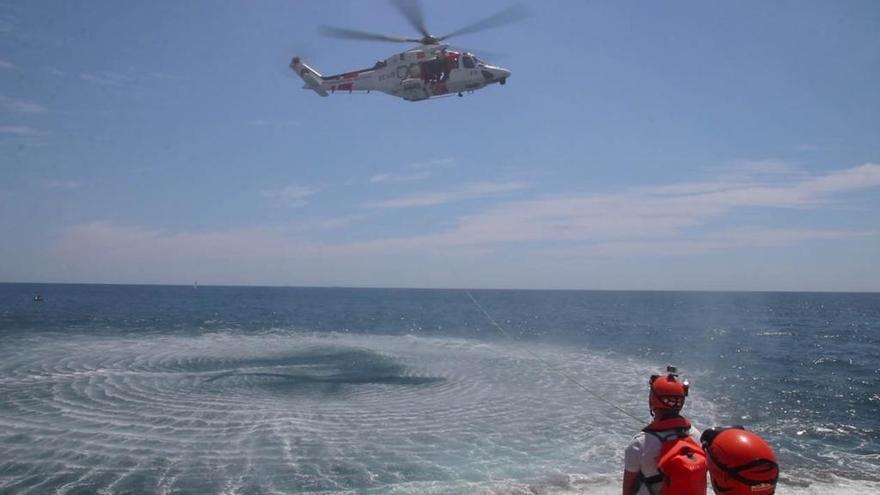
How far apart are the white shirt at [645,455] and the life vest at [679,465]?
0.8 inches

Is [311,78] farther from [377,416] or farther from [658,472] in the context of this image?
[658,472]

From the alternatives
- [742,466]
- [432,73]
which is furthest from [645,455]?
[432,73]

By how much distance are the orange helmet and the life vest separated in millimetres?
121

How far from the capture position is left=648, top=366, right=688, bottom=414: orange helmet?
440 centimetres

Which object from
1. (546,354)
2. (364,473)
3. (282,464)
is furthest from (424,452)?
(546,354)

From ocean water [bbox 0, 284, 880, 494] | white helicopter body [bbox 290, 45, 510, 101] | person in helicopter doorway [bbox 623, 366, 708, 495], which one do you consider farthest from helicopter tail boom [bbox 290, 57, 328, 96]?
person in helicopter doorway [bbox 623, 366, 708, 495]

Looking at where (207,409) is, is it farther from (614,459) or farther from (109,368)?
(614,459)

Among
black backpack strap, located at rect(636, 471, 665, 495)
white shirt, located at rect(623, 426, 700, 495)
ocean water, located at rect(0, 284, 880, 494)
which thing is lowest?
ocean water, located at rect(0, 284, 880, 494)

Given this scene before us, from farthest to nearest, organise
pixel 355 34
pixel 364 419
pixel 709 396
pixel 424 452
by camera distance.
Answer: pixel 709 396
pixel 355 34
pixel 364 419
pixel 424 452

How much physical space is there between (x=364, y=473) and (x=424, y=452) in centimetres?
162

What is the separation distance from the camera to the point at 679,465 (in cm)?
400

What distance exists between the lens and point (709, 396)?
19.7m

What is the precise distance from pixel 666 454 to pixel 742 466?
2.00ft

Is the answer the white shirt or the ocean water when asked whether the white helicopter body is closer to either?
the ocean water
